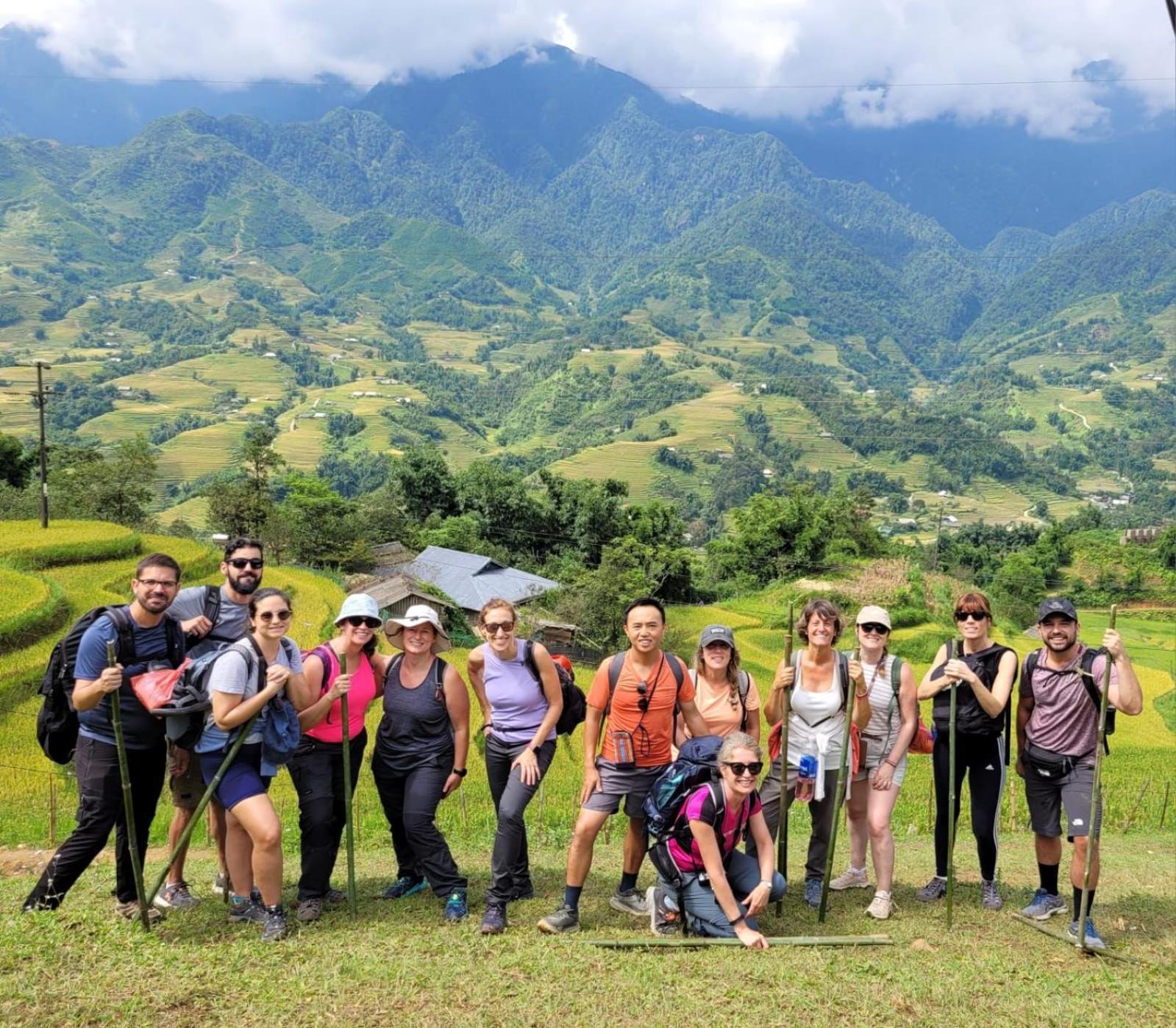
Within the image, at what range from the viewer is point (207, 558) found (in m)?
27.2

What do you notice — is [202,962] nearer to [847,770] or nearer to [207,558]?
[847,770]

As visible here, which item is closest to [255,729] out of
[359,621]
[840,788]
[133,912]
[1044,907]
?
[359,621]

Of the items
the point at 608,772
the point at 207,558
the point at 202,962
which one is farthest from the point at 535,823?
the point at 207,558

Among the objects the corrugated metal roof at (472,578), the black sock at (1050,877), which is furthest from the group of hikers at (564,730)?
the corrugated metal roof at (472,578)

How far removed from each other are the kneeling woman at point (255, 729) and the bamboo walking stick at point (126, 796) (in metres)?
0.37

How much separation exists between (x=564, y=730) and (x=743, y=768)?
1239 mm

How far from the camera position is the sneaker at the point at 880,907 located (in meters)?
5.82

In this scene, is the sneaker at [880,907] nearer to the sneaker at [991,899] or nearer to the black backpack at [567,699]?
the sneaker at [991,899]

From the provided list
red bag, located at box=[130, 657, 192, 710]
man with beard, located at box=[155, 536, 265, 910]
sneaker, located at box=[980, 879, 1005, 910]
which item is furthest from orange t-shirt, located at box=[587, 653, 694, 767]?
sneaker, located at box=[980, 879, 1005, 910]

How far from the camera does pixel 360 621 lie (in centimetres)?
562

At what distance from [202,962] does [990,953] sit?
3.99 m

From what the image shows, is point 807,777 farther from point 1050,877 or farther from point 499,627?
point 499,627

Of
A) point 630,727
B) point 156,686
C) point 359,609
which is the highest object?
point 359,609

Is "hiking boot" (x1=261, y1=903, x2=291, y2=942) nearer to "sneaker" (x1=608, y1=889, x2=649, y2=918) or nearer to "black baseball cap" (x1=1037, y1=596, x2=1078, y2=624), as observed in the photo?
"sneaker" (x1=608, y1=889, x2=649, y2=918)
